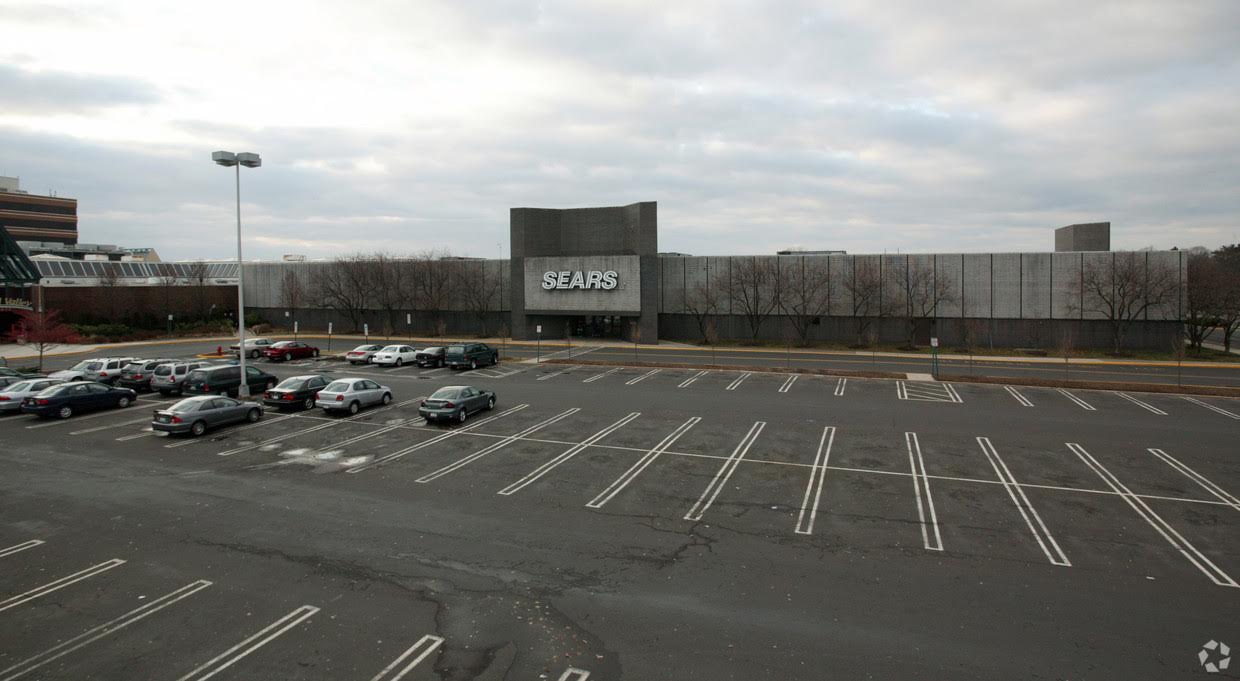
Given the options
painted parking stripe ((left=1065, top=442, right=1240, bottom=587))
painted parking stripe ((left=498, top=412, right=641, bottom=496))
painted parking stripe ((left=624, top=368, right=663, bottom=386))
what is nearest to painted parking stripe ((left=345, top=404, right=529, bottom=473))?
painted parking stripe ((left=498, top=412, right=641, bottom=496))

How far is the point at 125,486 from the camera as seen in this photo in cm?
1662

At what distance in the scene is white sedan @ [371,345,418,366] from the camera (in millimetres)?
40938

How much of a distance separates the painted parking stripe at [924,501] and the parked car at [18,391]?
30331 mm

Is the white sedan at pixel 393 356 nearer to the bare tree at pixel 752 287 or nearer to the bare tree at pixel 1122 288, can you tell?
the bare tree at pixel 752 287

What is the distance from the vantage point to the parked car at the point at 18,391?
84.4 ft

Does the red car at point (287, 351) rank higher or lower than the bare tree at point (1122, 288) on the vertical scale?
lower

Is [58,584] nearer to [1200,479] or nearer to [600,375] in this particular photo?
[1200,479]

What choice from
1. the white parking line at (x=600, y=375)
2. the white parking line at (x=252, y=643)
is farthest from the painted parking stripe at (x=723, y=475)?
the white parking line at (x=600, y=375)

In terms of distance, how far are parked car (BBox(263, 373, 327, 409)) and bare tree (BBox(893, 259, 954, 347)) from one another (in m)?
42.3

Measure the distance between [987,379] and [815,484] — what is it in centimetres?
2214

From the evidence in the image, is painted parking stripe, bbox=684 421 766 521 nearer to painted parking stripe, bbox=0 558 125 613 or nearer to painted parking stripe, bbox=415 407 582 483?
painted parking stripe, bbox=415 407 582 483

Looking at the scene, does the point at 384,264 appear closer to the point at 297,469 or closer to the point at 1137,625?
the point at 297,469

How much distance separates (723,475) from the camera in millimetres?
17922

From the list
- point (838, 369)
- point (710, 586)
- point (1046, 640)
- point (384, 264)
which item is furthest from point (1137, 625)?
point (384, 264)
